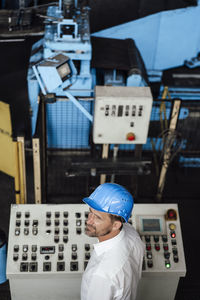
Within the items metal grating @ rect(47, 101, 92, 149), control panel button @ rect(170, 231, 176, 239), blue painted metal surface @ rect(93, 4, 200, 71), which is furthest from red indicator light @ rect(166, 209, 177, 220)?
blue painted metal surface @ rect(93, 4, 200, 71)

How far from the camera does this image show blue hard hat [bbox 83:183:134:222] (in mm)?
2318

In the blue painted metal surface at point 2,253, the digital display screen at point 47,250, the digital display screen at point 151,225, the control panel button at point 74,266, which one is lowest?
the blue painted metal surface at point 2,253

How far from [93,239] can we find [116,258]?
86cm

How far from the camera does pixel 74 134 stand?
16.7 feet

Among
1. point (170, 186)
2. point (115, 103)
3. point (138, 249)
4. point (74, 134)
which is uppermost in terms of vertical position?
point (115, 103)

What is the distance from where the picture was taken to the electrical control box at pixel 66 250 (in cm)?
296

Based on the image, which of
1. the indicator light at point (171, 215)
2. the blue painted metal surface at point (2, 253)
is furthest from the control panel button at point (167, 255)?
the blue painted metal surface at point (2, 253)

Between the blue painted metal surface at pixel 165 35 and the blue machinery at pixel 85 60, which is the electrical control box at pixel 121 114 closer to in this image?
the blue machinery at pixel 85 60

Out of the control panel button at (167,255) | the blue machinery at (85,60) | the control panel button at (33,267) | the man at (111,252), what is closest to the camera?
the man at (111,252)

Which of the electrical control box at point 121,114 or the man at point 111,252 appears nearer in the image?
the man at point 111,252

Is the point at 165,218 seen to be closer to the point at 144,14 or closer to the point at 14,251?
the point at 14,251

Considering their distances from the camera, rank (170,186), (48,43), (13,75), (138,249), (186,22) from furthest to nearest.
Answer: (13,75) < (186,22) < (170,186) < (48,43) < (138,249)

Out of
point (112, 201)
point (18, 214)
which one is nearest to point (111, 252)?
point (112, 201)

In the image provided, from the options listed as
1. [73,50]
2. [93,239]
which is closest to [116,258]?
[93,239]
